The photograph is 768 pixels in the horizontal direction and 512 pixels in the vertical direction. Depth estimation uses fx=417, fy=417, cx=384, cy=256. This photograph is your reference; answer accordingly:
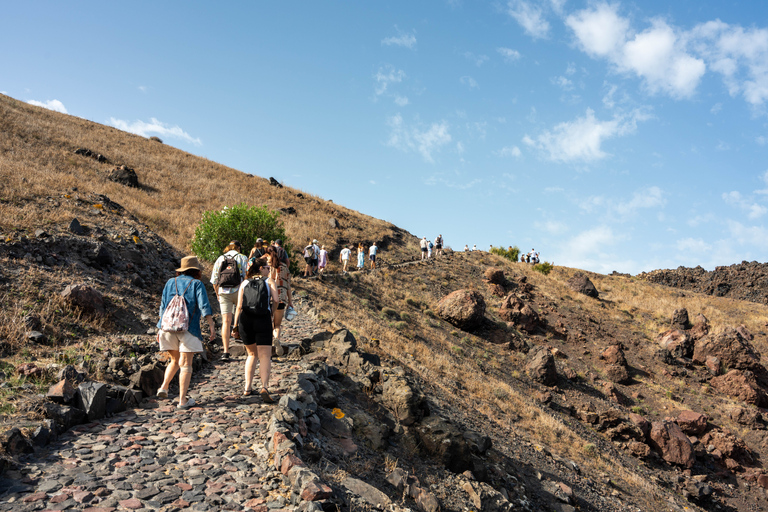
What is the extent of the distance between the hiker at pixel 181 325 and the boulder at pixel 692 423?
71.9ft

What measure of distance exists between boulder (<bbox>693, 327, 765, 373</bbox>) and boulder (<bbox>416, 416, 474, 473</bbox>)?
2465 centimetres

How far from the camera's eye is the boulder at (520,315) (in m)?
26.6

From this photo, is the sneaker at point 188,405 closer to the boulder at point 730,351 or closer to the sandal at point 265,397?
the sandal at point 265,397

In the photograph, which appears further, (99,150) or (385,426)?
(99,150)

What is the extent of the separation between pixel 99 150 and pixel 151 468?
40801 mm

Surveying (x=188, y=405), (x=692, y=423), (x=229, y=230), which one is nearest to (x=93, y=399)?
(x=188, y=405)

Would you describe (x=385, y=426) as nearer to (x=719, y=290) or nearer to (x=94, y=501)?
(x=94, y=501)

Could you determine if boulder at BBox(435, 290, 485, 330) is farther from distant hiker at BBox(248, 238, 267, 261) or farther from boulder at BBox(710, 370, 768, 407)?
distant hiker at BBox(248, 238, 267, 261)

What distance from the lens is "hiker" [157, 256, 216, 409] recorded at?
6070mm

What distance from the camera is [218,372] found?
8.20m

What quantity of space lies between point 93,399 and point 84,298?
A: 508 cm

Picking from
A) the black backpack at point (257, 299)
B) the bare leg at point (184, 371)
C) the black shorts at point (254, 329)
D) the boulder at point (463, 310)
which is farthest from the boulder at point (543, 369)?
the bare leg at point (184, 371)

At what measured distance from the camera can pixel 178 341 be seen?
6.14 meters

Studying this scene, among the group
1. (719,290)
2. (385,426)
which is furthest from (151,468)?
(719,290)
